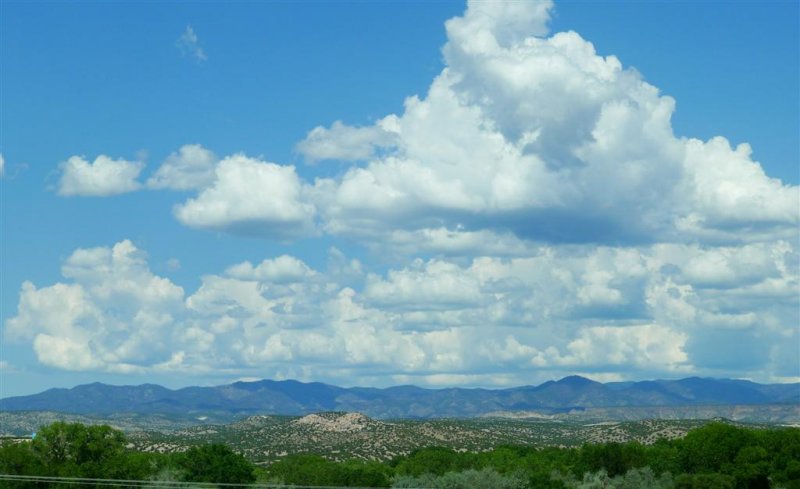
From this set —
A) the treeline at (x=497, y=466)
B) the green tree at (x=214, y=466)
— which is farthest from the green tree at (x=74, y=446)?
the green tree at (x=214, y=466)

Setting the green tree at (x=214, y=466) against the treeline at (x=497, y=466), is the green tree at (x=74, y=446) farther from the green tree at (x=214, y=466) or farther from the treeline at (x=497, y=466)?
the green tree at (x=214, y=466)

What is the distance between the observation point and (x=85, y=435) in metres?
118

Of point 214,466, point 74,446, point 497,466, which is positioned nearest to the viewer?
point 74,446

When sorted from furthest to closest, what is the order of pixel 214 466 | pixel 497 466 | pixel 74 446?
1. pixel 497 466
2. pixel 214 466
3. pixel 74 446

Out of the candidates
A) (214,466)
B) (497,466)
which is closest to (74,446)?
(214,466)

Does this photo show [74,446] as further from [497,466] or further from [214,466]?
[497,466]

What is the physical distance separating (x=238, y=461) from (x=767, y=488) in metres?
62.8

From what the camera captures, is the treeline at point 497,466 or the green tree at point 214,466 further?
the green tree at point 214,466

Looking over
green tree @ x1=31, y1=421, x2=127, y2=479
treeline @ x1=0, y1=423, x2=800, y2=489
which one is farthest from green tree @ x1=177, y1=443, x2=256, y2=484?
green tree @ x1=31, y1=421, x2=127, y2=479

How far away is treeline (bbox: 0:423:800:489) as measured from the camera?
117 metres

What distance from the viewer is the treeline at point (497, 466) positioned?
116750mm

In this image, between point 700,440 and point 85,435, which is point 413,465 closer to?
point 700,440

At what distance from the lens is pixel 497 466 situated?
15425 cm

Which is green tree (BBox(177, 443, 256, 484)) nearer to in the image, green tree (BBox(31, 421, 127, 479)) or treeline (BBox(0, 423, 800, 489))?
treeline (BBox(0, 423, 800, 489))
